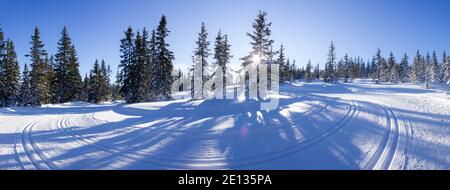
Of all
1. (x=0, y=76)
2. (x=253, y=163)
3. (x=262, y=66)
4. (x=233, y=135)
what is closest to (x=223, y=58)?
(x=262, y=66)

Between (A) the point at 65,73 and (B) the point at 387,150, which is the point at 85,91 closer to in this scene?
(A) the point at 65,73

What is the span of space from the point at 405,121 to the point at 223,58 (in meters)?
33.4

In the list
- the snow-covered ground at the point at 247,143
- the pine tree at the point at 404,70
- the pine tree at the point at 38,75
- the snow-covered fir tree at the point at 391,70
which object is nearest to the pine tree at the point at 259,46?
the snow-covered ground at the point at 247,143

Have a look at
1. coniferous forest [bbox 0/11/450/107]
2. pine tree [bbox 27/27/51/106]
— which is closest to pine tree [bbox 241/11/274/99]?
coniferous forest [bbox 0/11/450/107]

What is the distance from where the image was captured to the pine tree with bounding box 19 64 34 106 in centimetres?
3484

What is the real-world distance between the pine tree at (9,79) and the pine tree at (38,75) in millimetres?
2075

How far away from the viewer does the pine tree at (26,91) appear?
34844mm

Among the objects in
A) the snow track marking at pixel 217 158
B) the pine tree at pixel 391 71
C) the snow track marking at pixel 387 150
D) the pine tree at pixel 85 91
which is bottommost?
the snow track marking at pixel 217 158

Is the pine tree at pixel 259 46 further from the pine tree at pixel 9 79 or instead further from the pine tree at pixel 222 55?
the pine tree at pixel 9 79

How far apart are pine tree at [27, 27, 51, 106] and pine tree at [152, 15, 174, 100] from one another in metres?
15.0

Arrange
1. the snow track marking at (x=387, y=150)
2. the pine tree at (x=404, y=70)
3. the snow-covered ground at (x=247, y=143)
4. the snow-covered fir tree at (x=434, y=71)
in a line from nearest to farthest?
the snow track marking at (x=387, y=150), the snow-covered ground at (x=247, y=143), the snow-covered fir tree at (x=434, y=71), the pine tree at (x=404, y=70)

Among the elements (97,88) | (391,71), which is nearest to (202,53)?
(97,88)
